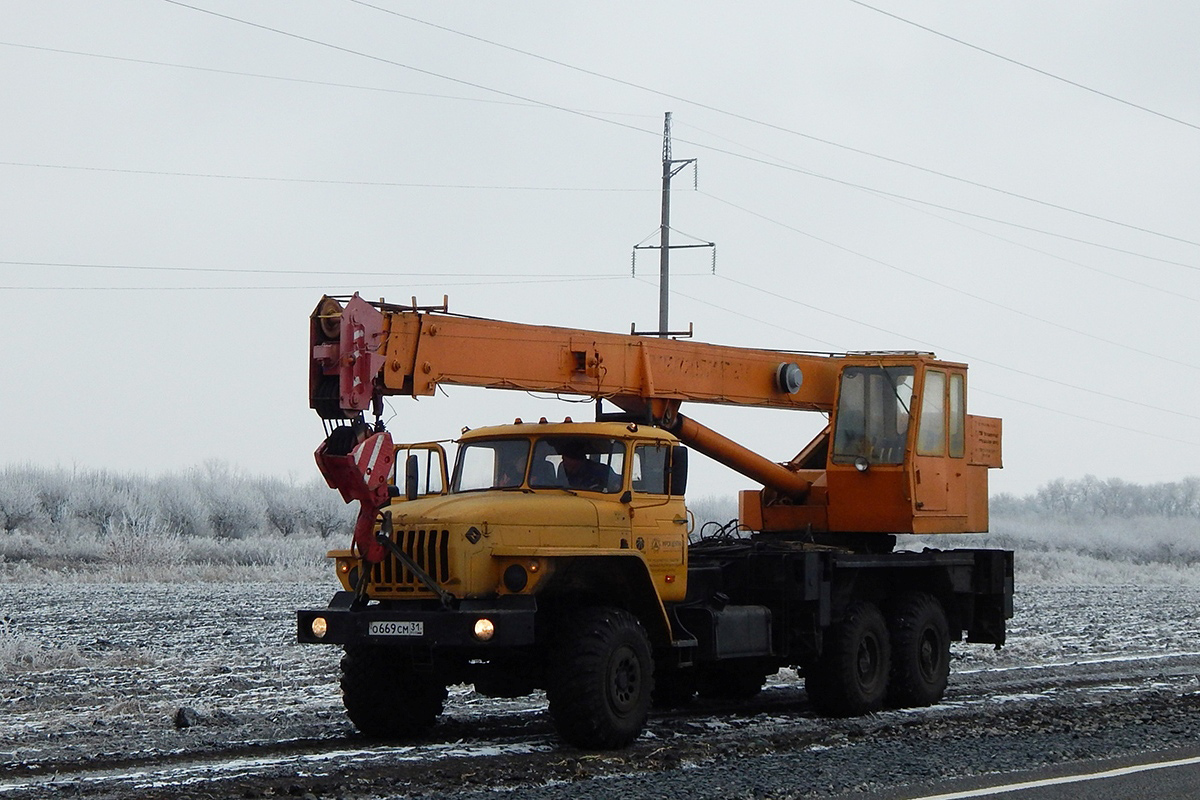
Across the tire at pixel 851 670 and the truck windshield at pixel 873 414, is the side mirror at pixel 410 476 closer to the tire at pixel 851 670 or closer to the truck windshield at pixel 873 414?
the tire at pixel 851 670

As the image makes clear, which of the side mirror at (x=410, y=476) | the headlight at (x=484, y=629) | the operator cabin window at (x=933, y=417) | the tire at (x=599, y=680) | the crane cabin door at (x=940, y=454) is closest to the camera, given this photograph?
the headlight at (x=484, y=629)

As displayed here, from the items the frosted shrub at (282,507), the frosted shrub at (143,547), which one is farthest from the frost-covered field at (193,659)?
the frosted shrub at (282,507)

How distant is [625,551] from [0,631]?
47.0 feet

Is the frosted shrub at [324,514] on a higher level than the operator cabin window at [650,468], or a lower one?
lower

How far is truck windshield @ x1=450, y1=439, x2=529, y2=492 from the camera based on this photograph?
1456 cm

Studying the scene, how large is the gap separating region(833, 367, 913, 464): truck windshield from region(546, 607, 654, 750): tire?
6057mm

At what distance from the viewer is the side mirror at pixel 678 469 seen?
1479cm

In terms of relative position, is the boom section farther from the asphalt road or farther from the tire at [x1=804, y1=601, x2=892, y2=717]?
the asphalt road

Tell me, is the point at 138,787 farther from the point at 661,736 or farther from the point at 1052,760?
the point at 1052,760

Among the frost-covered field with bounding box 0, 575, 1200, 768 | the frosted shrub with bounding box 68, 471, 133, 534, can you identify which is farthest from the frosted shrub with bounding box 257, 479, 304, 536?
the frost-covered field with bounding box 0, 575, 1200, 768

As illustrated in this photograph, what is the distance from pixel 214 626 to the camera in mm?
25844

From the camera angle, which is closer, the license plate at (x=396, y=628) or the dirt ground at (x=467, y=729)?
the dirt ground at (x=467, y=729)

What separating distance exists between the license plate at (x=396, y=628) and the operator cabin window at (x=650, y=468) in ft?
8.80

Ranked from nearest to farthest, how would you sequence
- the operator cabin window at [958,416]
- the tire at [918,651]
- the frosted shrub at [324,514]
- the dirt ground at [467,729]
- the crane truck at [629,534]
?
the dirt ground at [467,729] → the crane truck at [629,534] → the tire at [918,651] → the operator cabin window at [958,416] → the frosted shrub at [324,514]
